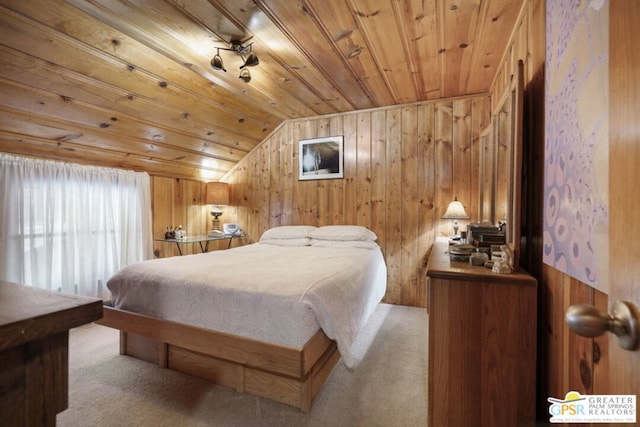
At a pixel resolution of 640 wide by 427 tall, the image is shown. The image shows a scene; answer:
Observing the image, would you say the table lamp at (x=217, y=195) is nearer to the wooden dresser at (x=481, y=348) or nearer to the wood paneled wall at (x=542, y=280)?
the wooden dresser at (x=481, y=348)

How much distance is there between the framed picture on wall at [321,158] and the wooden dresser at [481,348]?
2491 mm

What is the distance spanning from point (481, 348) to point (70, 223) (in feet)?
11.7

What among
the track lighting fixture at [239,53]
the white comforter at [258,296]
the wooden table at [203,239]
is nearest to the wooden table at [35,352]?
the white comforter at [258,296]

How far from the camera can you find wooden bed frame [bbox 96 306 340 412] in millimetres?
1457

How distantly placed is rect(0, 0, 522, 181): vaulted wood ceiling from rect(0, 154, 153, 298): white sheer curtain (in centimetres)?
17

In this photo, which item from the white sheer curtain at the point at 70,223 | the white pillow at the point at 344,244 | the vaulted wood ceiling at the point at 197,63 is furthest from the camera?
the white pillow at the point at 344,244

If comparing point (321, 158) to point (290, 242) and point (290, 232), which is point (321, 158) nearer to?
point (290, 232)

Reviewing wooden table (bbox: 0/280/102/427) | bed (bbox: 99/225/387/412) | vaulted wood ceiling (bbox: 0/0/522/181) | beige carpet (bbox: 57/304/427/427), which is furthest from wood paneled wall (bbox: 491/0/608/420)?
wooden table (bbox: 0/280/102/427)

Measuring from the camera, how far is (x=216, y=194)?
4016 millimetres

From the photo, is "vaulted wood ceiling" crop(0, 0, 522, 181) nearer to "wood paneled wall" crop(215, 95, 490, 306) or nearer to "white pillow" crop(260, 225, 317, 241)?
"wood paneled wall" crop(215, 95, 490, 306)

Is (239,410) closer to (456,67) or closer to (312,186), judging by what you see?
(312,186)

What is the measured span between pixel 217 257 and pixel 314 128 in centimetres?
216

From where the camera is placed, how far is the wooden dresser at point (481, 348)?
1.18 metres

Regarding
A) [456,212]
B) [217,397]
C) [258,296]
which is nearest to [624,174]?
[258,296]
